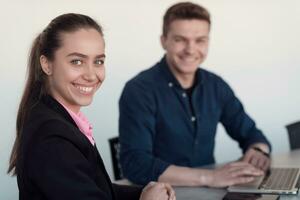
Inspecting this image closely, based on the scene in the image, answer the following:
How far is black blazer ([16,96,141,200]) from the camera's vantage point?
48.1 inches

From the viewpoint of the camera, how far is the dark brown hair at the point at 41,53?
1440 millimetres

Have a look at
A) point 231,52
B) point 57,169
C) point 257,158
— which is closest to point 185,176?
point 257,158

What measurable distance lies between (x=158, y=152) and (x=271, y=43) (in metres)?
2.08

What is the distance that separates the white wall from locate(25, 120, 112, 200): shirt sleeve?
6.83 ft

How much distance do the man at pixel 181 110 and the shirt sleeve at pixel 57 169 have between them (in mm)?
794

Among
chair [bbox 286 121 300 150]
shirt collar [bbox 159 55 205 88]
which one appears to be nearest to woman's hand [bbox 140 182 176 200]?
shirt collar [bbox 159 55 205 88]

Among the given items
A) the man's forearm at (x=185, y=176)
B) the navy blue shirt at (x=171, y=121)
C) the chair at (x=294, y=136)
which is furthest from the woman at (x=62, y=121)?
the chair at (x=294, y=136)

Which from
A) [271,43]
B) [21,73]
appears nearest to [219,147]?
[271,43]

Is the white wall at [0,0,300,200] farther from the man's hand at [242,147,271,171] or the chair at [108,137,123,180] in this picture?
the man's hand at [242,147,271,171]

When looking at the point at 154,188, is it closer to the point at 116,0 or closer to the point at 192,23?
the point at 192,23

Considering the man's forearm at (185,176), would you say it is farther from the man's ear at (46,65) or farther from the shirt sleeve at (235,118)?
the man's ear at (46,65)

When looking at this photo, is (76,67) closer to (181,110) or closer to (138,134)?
(138,134)

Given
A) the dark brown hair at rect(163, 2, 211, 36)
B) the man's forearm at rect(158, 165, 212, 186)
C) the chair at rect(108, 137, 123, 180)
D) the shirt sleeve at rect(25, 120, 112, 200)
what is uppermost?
the dark brown hair at rect(163, 2, 211, 36)

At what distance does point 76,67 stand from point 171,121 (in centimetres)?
93
